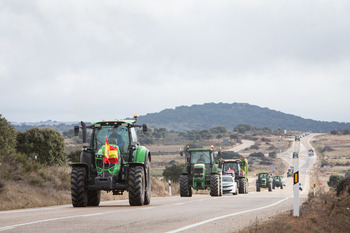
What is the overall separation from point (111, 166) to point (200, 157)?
1637cm

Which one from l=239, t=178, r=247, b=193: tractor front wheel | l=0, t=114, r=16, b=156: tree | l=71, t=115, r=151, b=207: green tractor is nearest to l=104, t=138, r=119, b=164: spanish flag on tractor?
l=71, t=115, r=151, b=207: green tractor

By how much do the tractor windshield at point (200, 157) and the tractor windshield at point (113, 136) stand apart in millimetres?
15367

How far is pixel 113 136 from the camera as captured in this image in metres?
19.2

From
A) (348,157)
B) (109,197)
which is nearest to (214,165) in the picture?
(109,197)

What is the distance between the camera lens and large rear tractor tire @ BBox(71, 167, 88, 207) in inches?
711

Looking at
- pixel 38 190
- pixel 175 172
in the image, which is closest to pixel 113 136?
pixel 38 190

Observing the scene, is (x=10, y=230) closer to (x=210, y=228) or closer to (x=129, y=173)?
(x=210, y=228)

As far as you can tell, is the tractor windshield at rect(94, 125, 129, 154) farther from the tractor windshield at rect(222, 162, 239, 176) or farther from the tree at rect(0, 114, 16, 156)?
the tree at rect(0, 114, 16, 156)

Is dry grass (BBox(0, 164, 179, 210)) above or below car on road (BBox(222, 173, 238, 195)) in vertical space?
above

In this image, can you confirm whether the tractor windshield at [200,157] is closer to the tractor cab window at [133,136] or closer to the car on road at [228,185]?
the car on road at [228,185]

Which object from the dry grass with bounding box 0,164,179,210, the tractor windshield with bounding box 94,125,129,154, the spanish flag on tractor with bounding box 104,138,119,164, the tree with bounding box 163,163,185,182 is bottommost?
the tree with bounding box 163,163,185,182

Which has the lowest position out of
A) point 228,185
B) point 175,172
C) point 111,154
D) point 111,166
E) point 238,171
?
point 175,172

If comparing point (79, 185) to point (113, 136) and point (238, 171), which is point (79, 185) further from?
point (238, 171)

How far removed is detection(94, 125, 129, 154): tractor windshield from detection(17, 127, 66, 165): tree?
5009 cm
